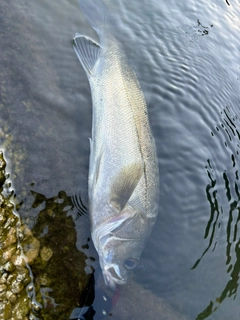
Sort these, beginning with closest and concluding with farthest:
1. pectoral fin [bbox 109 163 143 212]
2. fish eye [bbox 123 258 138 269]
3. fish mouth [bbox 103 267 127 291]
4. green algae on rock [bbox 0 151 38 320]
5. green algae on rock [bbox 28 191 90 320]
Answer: green algae on rock [bbox 0 151 38 320]
green algae on rock [bbox 28 191 90 320]
fish mouth [bbox 103 267 127 291]
fish eye [bbox 123 258 138 269]
pectoral fin [bbox 109 163 143 212]

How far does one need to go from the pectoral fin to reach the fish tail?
2145 millimetres

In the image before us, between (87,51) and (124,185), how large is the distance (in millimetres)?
1942

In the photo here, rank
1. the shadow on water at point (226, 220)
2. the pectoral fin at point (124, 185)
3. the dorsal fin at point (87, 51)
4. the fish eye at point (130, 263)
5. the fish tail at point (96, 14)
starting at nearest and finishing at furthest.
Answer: the fish eye at point (130, 263) → the pectoral fin at point (124, 185) → the shadow on water at point (226, 220) → the dorsal fin at point (87, 51) → the fish tail at point (96, 14)

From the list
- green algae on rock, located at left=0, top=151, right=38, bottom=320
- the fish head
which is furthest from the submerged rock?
the fish head

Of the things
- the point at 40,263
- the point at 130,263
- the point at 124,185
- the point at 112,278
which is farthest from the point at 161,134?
the point at 40,263

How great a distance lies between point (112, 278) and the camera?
3592 millimetres

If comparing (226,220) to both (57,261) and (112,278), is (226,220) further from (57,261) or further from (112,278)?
(57,261)

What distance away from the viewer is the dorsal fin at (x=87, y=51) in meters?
4.69

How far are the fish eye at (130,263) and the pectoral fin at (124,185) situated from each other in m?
0.52

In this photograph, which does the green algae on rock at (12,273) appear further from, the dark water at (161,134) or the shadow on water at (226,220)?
the shadow on water at (226,220)

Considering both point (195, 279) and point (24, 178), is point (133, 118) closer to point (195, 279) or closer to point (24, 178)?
point (24, 178)

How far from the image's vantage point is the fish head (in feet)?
11.9

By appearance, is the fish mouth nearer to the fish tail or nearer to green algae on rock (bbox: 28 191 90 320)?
green algae on rock (bbox: 28 191 90 320)

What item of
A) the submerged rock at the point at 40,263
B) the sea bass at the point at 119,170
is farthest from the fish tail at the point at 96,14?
the submerged rock at the point at 40,263
